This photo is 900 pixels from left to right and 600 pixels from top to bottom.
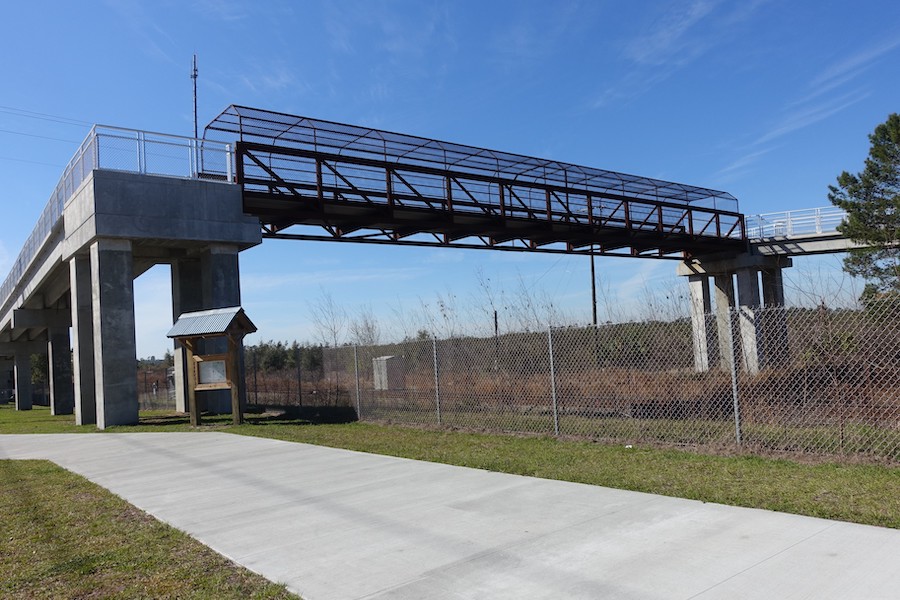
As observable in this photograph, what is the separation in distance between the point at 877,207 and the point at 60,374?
39.7 m

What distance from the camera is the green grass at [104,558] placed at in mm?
4559

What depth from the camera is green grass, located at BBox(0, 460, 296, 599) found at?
179 inches

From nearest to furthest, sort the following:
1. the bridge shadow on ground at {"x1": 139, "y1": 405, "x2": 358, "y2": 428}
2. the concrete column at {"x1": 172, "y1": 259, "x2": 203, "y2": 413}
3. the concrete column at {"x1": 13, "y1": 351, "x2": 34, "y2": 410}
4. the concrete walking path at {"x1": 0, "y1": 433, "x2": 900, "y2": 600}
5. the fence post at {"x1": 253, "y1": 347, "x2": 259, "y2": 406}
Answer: the concrete walking path at {"x1": 0, "y1": 433, "x2": 900, "y2": 600} → the bridge shadow on ground at {"x1": 139, "y1": 405, "x2": 358, "y2": 428} → the fence post at {"x1": 253, "y1": 347, "x2": 259, "y2": 406} → the concrete column at {"x1": 172, "y1": 259, "x2": 203, "y2": 413} → the concrete column at {"x1": 13, "y1": 351, "x2": 34, "y2": 410}

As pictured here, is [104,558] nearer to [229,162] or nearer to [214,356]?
[214,356]

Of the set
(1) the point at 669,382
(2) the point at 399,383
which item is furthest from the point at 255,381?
(1) the point at 669,382

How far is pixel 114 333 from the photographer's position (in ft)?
59.8

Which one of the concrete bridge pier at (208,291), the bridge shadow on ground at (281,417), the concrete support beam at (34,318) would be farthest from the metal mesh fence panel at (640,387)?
the concrete support beam at (34,318)

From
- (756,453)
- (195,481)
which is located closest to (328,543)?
(195,481)

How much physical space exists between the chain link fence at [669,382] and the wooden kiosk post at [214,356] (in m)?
2.68

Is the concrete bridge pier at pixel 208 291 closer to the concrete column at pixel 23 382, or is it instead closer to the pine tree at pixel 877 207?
the pine tree at pixel 877 207

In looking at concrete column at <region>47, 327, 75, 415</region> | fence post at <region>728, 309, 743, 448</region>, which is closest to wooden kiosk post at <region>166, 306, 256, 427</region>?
fence post at <region>728, 309, 743, 448</region>

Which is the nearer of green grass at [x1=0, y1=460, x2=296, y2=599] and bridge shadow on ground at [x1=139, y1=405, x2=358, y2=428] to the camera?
green grass at [x1=0, y1=460, x2=296, y2=599]

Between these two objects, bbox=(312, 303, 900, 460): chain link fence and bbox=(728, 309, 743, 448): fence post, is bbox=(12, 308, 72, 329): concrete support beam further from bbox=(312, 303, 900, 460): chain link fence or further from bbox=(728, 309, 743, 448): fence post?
bbox=(728, 309, 743, 448): fence post

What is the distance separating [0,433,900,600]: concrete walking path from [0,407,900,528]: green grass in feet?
1.45
